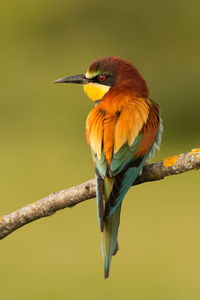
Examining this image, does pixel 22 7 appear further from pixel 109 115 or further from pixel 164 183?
pixel 109 115

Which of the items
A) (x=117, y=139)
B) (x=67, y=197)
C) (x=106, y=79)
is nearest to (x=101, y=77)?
(x=106, y=79)

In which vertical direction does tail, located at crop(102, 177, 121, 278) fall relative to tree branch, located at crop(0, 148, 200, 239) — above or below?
below

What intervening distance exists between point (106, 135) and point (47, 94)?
4.85 meters

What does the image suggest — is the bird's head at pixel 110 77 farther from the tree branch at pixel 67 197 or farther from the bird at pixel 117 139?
the tree branch at pixel 67 197

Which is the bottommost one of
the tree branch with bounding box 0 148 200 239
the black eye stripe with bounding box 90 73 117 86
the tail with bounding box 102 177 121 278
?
the tail with bounding box 102 177 121 278

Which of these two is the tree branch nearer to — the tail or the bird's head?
the tail

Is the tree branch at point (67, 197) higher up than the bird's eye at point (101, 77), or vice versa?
the bird's eye at point (101, 77)

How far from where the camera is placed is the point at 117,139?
161 centimetres

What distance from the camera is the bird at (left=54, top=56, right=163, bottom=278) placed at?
1567 mm

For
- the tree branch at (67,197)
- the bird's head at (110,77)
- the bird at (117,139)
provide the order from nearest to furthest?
the tree branch at (67,197) → the bird at (117,139) → the bird's head at (110,77)

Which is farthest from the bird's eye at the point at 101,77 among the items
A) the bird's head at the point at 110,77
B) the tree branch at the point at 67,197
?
the tree branch at the point at 67,197

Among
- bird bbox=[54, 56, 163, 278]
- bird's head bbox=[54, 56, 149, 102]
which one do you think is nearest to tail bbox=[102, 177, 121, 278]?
bird bbox=[54, 56, 163, 278]

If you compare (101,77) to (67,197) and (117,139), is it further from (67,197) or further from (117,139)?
(67,197)

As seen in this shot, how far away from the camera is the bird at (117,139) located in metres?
1.57
